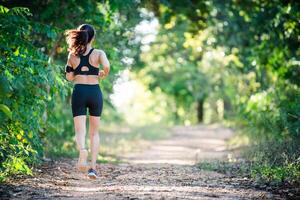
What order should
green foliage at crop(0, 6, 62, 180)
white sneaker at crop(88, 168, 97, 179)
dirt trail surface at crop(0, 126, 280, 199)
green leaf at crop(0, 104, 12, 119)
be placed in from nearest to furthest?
green leaf at crop(0, 104, 12, 119), dirt trail surface at crop(0, 126, 280, 199), green foliage at crop(0, 6, 62, 180), white sneaker at crop(88, 168, 97, 179)

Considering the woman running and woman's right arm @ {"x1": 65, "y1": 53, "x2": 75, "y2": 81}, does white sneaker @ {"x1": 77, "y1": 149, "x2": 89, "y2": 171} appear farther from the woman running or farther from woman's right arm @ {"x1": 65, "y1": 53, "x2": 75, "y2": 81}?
woman's right arm @ {"x1": 65, "y1": 53, "x2": 75, "y2": 81}

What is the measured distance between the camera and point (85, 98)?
28.5 feet

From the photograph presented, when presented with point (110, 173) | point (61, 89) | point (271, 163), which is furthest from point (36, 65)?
point (271, 163)

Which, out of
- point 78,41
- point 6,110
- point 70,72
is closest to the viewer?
point 6,110

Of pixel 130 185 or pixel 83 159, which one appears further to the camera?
pixel 83 159

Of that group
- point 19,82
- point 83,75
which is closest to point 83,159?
point 83,75

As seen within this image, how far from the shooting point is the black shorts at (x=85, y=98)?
868cm

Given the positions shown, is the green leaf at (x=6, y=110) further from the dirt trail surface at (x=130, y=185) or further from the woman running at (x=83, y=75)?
the woman running at (x=83, y=75)

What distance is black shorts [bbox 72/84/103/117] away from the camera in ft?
28.5

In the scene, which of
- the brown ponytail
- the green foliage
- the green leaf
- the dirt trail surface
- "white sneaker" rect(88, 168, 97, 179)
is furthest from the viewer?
"white sneaker" rect(88, 168, 97, 179)

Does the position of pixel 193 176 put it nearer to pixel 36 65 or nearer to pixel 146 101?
pixel 36 65

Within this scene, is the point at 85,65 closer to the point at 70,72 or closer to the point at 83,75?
the point at 83,75

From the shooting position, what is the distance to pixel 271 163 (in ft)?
31.7

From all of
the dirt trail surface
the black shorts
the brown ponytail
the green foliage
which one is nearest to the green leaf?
the green foliage
